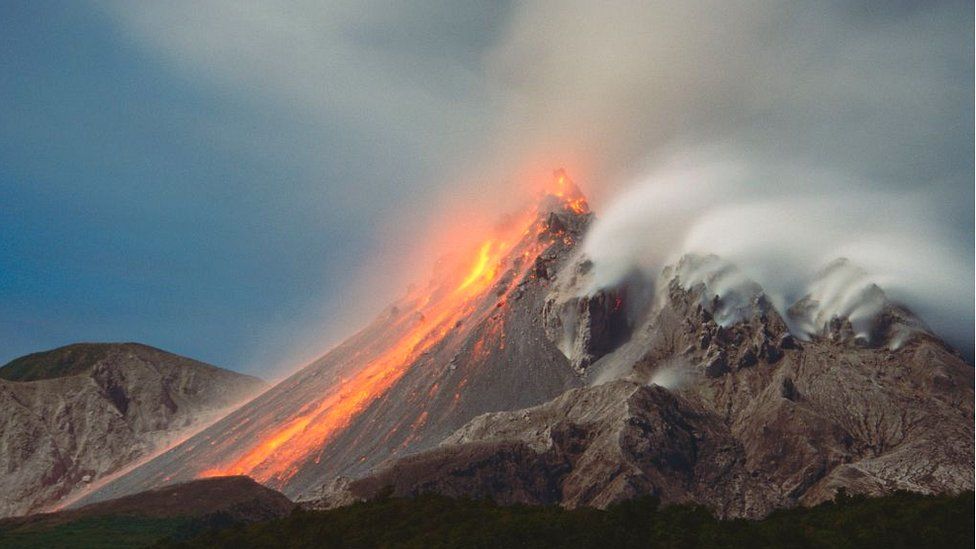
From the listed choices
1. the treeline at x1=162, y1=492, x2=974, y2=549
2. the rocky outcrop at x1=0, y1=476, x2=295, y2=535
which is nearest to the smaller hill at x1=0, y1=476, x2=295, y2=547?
the rocky outcrop at x1=0, y1=476, x2=295, y2=535

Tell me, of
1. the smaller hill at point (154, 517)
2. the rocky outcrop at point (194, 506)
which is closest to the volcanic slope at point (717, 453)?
the rocky outcrop at point (194, 506)

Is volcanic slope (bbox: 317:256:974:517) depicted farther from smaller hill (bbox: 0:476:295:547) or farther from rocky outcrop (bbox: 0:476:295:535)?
smaller hill (bbox: 0:476:295:547)

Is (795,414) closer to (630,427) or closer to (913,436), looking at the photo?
(913,436)

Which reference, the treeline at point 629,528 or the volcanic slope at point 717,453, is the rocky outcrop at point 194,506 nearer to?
the volcanic slope at point 717,453

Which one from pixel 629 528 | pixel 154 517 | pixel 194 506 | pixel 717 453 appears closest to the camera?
pixel 629 528

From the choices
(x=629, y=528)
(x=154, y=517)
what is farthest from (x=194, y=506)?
(x=629, y=528)

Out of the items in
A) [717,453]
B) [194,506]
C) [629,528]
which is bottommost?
[717,453]

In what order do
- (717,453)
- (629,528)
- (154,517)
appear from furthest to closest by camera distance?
1. (717,453)
2. (154,517)
3. (629,528)

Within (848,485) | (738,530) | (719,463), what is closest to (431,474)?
(719,463)

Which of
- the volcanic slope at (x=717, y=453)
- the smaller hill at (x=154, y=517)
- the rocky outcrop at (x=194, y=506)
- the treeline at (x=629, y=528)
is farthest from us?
the volcanic slope at (x=717, y=453)

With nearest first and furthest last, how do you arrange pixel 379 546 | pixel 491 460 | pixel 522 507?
pixel 379 546 → pixel 522 507 → pixel 491 460

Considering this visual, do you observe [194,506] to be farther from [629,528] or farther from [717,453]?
[629,528]
